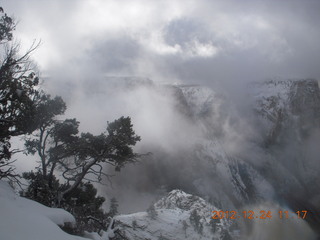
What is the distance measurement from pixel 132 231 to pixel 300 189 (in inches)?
7071

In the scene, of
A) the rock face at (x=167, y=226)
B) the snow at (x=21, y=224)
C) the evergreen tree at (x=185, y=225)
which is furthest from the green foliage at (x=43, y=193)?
the evergreen tree at (x=185, y=225)

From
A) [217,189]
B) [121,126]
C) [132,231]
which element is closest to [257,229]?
[217,189]

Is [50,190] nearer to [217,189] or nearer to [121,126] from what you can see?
[121,126]

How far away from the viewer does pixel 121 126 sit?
19.5 metres

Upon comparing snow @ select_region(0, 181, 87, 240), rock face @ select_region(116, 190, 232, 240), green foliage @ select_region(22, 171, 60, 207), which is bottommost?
snow @ select_region(0, 181, 87, 240)

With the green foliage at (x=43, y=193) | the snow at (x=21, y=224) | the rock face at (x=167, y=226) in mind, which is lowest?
the snow at (x=21, y=224)

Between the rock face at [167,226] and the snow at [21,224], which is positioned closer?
the snow at [21,224]
